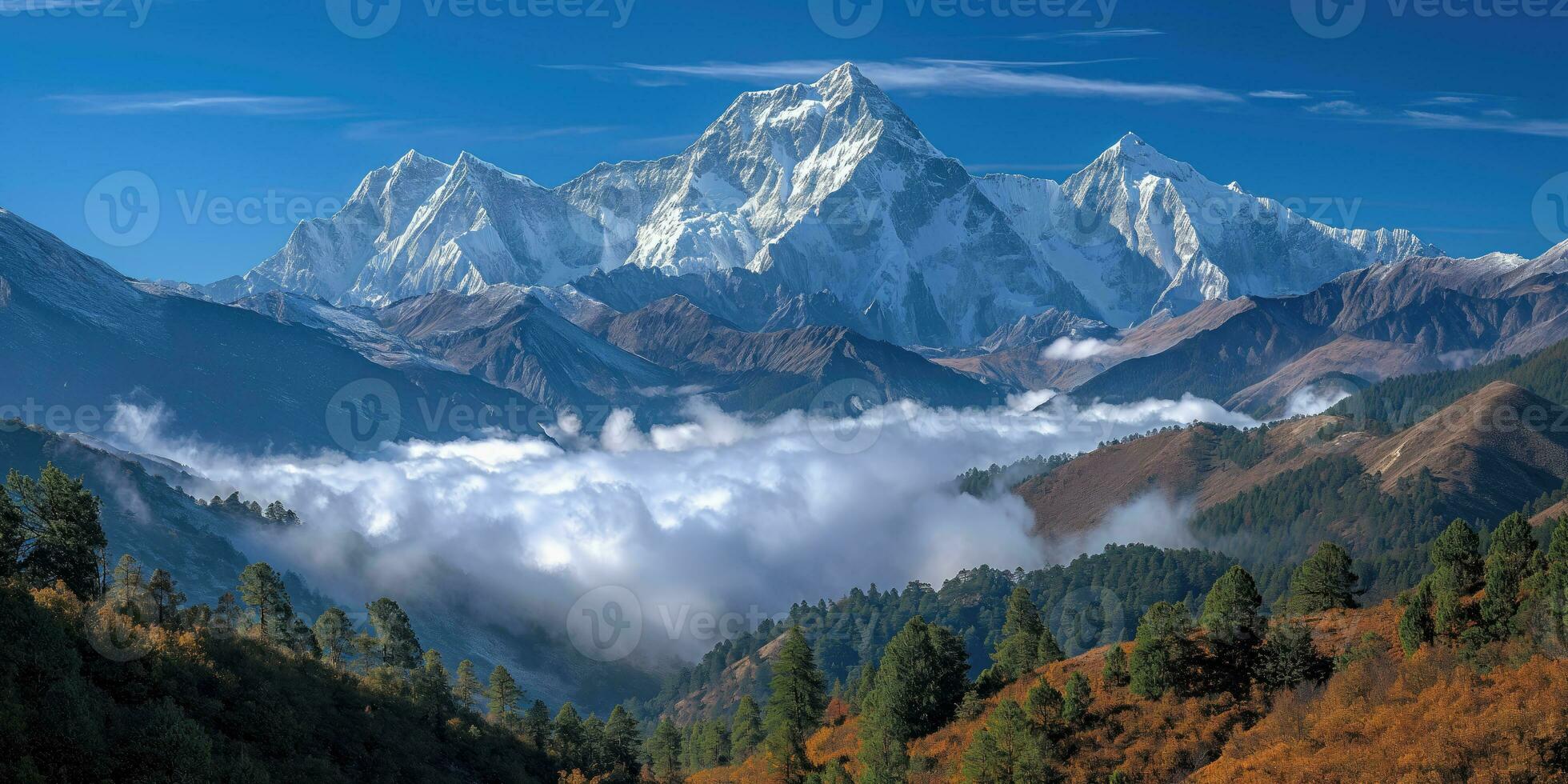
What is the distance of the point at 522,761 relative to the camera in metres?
103

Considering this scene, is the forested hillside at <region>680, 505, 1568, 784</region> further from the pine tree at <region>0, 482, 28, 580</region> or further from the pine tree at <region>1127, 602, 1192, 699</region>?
the pine tree at <region>0, 482, 28, 580</region>

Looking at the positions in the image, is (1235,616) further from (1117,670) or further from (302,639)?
(302,639)

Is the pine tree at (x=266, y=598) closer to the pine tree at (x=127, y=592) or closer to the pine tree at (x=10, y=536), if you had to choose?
the pine tree at (x=127, y=592)

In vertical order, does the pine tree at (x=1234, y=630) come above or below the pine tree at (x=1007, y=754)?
above

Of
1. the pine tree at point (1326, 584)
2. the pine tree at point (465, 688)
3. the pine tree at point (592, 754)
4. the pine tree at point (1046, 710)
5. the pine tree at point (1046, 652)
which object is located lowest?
the pine tree at point (592, 754)

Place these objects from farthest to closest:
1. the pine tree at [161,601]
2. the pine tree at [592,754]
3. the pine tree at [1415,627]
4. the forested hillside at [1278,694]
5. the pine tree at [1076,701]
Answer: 1. the pine tree at [592,754]
2. the pine tree at [1076,701]
3. the pine tree at [161,601]
4. the pine tree at [1415,627]
5. the forested hillside at [1278,694]

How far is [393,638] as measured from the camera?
391ft

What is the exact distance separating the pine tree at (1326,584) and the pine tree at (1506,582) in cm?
1346

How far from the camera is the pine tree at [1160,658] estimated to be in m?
88.8

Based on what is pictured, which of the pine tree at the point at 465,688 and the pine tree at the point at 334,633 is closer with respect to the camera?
the pine tree at the point at 334,633

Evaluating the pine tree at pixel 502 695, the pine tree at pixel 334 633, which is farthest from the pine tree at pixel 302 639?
the pine tree at pixel 502 695

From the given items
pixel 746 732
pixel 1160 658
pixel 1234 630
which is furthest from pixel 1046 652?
pixel 746 732

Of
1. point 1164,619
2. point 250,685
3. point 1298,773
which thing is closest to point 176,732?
point 250,685

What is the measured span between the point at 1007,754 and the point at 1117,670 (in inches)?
605
